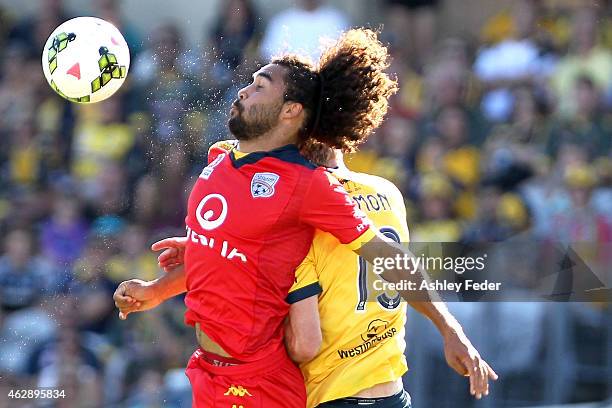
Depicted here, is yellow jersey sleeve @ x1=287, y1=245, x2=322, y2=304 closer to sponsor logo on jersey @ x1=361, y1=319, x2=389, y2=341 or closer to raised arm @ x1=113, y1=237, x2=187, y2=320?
sponsor logo on jersey @ x1=361, y1=319, x2=389, y2=341

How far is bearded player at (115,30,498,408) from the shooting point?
12.8 feet

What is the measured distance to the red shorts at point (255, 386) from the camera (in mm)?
3895

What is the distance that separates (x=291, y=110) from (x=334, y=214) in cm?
49

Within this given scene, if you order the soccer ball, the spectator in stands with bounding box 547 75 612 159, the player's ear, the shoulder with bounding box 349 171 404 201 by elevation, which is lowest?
the shoulder with bounding box 349 171 404 201

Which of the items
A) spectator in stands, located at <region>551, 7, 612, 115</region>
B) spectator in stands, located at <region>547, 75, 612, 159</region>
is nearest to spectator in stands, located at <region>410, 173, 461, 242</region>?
spectator in stands, located at <region>547, 75, 612, 159</region>

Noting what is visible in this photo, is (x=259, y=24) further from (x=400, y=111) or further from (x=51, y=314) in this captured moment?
(x=51, y=314)

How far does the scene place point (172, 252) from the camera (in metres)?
4.41

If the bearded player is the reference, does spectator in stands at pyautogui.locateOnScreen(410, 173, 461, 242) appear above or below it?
above

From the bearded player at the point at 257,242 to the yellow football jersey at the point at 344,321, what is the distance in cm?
7

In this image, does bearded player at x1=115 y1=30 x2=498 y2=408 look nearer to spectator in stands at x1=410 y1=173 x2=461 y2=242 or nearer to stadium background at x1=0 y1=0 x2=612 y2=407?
stadium background at x1=0 y1=0 x2=612 y2=407

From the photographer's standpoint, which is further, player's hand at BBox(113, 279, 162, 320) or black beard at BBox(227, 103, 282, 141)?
player's hand at BBox(113, 279, 162, 320)

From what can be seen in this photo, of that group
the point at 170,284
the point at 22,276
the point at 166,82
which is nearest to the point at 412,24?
the point at 166,82

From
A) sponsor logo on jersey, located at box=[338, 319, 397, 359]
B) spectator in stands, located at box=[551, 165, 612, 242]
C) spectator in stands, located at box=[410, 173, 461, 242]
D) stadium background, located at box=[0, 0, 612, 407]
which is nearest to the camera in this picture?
sponsor logo on jersey, located at box=[338, 319, 397, 359]

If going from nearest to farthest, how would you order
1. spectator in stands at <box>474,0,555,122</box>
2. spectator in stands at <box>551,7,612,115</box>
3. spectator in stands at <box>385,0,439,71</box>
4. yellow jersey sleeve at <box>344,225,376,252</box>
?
1. yellow jersey sleeve at <box>344,225,376,252</box>
2. spectator in stands at <box>551,7,612,115</box>
3. spectator in stands at <box>474,0,555,122</box>
4. spectator in stands at <box>385,0,439,71</box>
